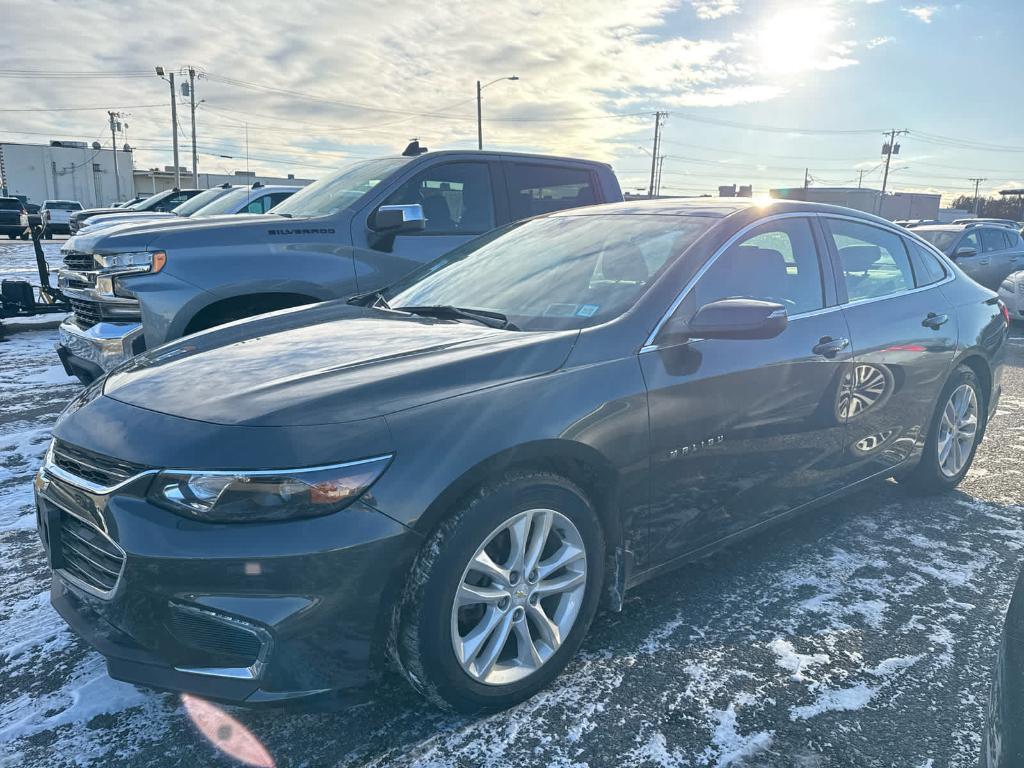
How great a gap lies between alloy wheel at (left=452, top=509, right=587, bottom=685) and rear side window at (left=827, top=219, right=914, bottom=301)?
80.1 inches

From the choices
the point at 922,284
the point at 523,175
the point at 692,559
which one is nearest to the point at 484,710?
the point at 692,559

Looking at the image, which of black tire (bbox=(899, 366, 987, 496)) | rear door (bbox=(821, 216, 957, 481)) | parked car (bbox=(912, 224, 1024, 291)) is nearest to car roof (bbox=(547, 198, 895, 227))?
rear door (bbox=(821, 216, 957, 481))

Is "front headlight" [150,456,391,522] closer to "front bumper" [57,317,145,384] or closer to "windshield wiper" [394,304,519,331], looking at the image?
"windshield wiper" [394,304,519,331]

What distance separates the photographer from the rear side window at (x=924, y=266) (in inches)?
156

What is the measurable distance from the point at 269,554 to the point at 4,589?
1890mm

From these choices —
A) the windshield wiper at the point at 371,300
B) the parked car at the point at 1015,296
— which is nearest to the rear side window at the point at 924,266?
the windshield wiper at the point at 371,300

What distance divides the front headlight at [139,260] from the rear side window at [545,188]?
2.61 meters

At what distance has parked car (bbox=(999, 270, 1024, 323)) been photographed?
10.6 meters

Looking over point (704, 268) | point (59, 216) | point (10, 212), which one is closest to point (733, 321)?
point (704, 268)

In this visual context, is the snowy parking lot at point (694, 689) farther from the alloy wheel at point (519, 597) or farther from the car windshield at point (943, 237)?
the car windshield at point (943, 237)

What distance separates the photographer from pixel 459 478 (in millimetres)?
2033

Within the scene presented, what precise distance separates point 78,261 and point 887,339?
5.30 meters

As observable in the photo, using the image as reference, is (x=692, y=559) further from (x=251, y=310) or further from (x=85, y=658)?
(x=251, y=310)

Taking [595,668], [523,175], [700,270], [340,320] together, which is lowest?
[595,668]
